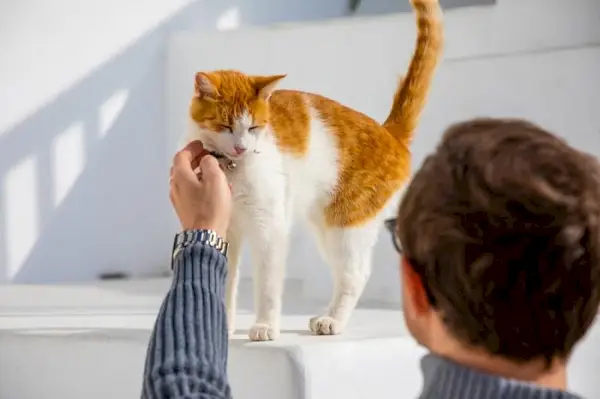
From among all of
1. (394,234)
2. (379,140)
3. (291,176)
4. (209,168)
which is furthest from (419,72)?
(394,234)

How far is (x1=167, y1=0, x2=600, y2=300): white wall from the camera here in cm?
138

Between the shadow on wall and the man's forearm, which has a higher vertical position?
the man's forearm

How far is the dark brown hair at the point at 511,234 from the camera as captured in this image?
483mm

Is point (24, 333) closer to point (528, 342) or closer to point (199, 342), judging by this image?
point (199, 342)

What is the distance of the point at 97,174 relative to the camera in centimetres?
177

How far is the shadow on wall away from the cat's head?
0.73 meters

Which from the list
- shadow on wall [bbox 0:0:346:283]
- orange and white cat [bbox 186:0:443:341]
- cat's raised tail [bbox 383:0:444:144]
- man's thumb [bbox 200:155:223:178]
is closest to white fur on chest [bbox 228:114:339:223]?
orange and white cat [bbox 186:0:443:341]

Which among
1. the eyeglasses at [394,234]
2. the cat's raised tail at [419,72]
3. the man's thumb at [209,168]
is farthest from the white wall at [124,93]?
the eyeglasses at [394,234]

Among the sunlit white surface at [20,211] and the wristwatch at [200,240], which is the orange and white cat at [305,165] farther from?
the sunlit white surface at [20,211]

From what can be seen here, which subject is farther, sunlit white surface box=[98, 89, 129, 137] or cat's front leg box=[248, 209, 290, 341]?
sunlit white surface box=[98, 89, 129, 137]

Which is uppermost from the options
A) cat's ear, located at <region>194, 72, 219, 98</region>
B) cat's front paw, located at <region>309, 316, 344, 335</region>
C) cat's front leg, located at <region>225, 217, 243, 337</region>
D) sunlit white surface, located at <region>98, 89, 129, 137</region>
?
cat's ear, located at <region>194, 72, 219, 98</region>

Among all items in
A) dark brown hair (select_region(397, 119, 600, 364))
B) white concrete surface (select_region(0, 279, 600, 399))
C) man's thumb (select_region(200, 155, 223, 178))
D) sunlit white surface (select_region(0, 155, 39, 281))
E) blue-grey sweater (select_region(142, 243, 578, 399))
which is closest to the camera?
dark brown hair (select_region(397, 119, 600, 364))

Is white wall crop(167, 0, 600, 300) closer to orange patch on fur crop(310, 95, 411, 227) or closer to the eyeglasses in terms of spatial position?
orange patch on fur crop(310, 95, 411, 227)

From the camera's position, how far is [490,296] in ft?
1.64
